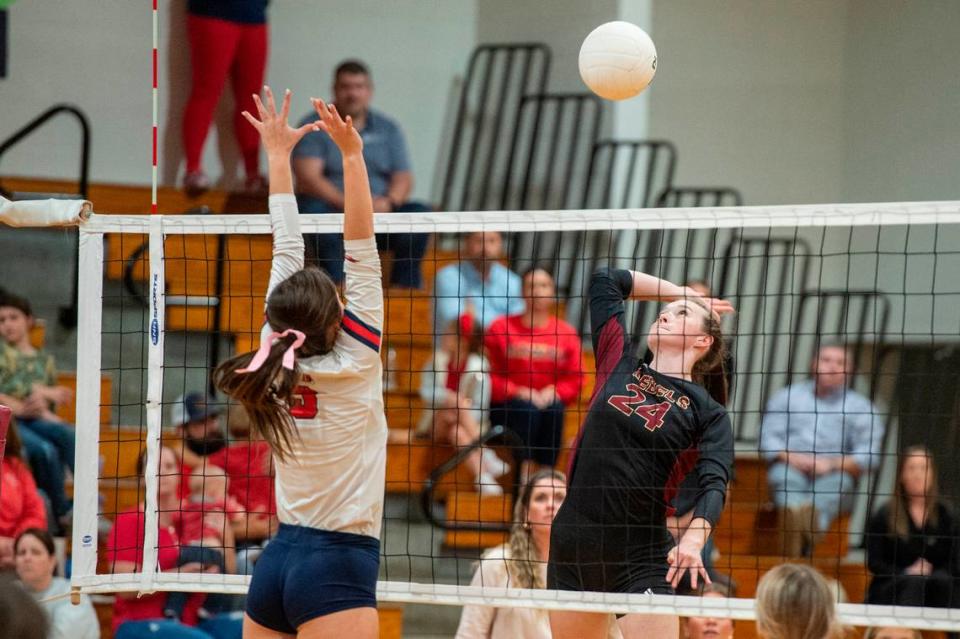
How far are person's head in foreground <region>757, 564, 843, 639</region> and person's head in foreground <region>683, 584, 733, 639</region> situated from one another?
8.68 feet

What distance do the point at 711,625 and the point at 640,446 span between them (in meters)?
1.68

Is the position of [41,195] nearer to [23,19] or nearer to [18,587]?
[23,19]

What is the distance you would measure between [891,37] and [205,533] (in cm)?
667

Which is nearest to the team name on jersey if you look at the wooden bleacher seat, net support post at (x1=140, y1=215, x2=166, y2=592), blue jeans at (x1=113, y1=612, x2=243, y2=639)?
net support post at (x1=140, y1=215, x2=166, y2=592)

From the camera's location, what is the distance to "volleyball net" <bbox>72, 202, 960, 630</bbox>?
17.0 ft

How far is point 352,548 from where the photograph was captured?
4.13 m

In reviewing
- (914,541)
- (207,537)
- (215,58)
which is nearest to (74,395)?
(207,537)

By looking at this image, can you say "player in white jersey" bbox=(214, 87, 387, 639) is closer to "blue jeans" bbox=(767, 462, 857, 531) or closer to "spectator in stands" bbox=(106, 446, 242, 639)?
"spectator in stands" bbox=(106, 446, 242, 639)

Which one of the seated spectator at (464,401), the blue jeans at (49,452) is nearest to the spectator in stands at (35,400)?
the blue jeans at (49,452)

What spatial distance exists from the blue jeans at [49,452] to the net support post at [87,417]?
219 centimetres

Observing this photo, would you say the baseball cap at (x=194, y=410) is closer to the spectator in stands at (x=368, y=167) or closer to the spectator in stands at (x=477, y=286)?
the spectator in stands at (x=477, y=286)

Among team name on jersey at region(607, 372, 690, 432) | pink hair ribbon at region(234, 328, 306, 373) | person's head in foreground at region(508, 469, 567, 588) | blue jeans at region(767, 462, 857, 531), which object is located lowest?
blue jeans at region(767, 462, 857, 531)

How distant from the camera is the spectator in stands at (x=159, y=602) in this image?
668 cm

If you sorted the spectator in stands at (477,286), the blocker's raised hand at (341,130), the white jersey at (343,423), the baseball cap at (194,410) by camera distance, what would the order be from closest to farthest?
the white jersey at (343,423)
the blocker's raised hand at (341,130)
the baseball cap at (194,410)
the spectator in stands at (477,286)
